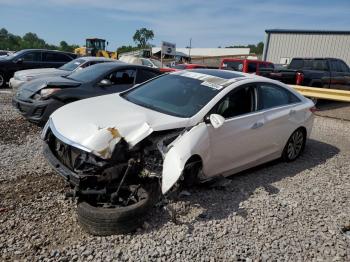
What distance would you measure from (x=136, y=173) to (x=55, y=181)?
1.40m

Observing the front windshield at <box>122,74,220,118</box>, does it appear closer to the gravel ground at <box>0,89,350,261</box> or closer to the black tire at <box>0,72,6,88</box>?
the gravel ground at <box>0,89,350,261</box>

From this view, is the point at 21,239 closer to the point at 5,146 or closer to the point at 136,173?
the point at 136,173

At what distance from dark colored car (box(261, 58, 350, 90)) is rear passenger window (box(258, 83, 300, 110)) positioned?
6139mm

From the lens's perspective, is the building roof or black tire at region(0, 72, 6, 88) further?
the building roof

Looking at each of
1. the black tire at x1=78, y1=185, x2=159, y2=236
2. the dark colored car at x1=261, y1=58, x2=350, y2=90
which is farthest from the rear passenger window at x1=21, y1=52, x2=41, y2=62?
the black tire at x1=78, y1=185, x2=159, y2=236

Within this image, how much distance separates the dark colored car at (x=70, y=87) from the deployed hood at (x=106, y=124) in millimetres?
2208

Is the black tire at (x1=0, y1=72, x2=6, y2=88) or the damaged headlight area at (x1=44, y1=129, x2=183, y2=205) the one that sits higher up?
the damaged headlight area at (x1=44, y1=129, x2=183, y2=205)

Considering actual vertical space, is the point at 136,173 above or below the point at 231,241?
above

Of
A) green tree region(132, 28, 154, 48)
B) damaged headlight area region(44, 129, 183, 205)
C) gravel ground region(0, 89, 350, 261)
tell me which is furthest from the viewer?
green tree region(132, 28, 154, 48)

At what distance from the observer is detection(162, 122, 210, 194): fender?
Result: 349cm

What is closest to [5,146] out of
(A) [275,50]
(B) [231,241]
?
(B) [231,241]

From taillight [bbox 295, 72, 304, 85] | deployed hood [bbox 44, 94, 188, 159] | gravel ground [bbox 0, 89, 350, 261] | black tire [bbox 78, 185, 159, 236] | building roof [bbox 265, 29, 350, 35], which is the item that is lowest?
gravel ground [bbox 0, 89, 350, 261]

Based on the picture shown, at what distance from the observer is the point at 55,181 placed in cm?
449

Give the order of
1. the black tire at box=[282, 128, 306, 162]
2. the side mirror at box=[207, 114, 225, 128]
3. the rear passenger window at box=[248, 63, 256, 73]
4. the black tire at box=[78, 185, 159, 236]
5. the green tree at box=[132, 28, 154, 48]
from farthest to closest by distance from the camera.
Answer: the green tree at box=[132, 28, 154, 48]
the rear passenger window at box=[248, 63, 256, 73]
the black tire at box=[282, 128, 306, 162]
the side mirror at box=[207, 114, 225, 128]
the black tire at box=[78, 185, 159, 236]
